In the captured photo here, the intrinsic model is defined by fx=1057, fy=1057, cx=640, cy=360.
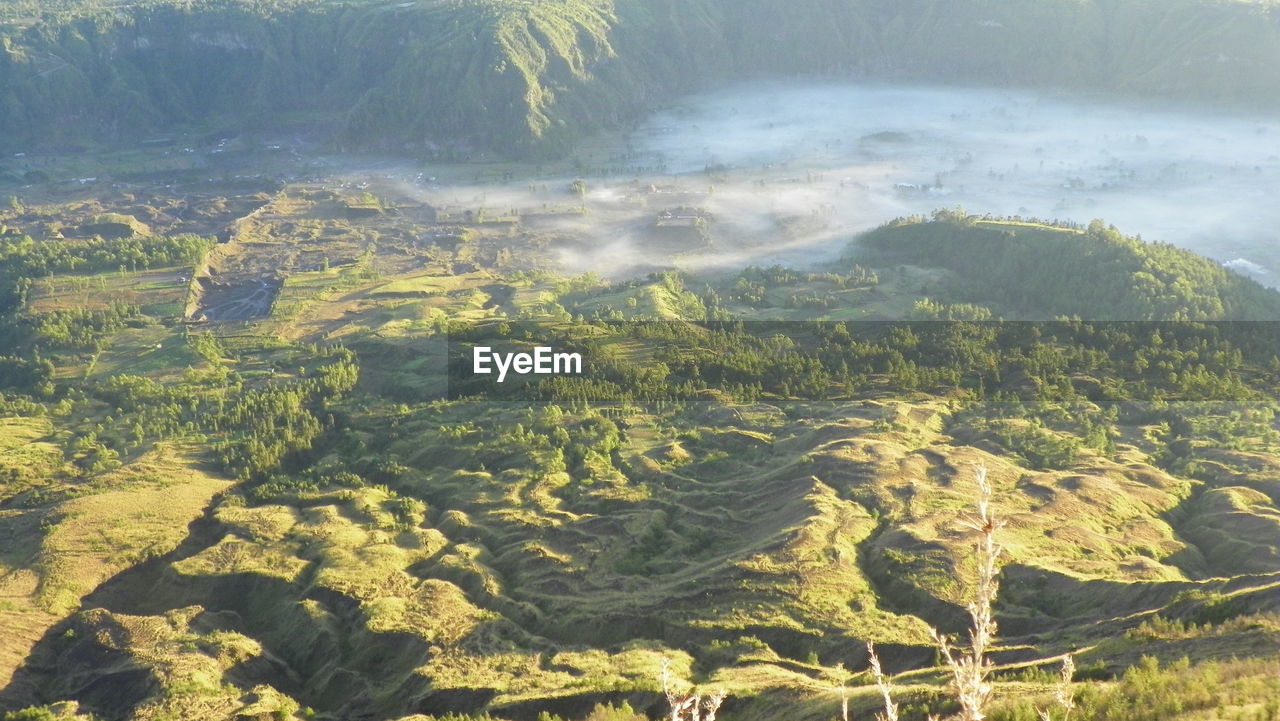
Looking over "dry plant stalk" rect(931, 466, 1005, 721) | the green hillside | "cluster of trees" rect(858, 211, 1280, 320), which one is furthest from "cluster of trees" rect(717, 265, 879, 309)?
"dry plant stalk" rect(931, 466, 1005, 721)

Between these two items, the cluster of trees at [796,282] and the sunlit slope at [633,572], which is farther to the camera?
the cluster of trees at [796,282]

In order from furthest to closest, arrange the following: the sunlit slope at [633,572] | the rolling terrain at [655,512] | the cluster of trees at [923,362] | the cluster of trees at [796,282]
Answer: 1. the cluster of trees at [796,282]
2. the cluster of trees at [923,362]
3. the sunlit slope at [633,572]
4. the rolling terrain at [655,512]

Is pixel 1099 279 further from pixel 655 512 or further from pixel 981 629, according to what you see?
pixel 981 629

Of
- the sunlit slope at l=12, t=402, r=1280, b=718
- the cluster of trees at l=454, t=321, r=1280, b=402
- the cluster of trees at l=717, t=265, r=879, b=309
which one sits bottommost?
the sunlit slope at l=12, t=402, r=1280, b=718

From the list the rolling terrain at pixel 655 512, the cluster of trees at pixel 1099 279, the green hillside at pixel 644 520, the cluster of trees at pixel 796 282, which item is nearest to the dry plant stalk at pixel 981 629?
the rolling terrain at pixel 655 512

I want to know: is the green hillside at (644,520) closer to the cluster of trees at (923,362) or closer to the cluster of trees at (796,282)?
the cluster of trees at (923,362)

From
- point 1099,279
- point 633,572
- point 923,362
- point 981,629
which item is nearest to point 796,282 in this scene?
point 1099,279

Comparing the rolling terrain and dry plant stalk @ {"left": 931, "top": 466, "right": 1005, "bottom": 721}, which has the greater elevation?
dry plant stalk @ {"left": 931, "top": 466, "right": 1005, "bottom": 721}

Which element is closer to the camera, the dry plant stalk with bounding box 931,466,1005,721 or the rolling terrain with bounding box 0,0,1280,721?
the dry plant stalk with bounding box 931,466,1005,721

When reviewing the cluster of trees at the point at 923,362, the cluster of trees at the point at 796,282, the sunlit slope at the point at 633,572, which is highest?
the cluster of trees at the point at 796,282

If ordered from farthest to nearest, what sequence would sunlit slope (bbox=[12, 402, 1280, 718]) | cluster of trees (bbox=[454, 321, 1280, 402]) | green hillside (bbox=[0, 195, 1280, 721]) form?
cluster of trees (bbox=[454, 321, 1280, 402]) < sunlit slope (bbox=[12, 402, 1280, 718]) < green hillside (bbox=[0, 195, 1280, 721])

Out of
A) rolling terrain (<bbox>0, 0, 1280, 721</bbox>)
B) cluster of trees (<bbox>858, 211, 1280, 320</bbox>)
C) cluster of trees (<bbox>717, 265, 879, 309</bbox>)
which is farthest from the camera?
cluster of trees (<bbox>717, 265, 879, 309</bbox>)

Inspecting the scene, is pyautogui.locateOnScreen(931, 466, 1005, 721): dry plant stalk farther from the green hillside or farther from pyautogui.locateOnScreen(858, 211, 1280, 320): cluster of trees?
pyautogui.locateOnScreen(858, 211, 1280, 320): cluster of trees
